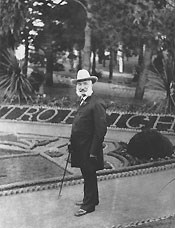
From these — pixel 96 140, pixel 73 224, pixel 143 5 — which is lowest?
pixel 73 224

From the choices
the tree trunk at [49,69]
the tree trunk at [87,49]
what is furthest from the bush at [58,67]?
the tree trunk at [87,49]

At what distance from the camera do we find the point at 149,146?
656cm

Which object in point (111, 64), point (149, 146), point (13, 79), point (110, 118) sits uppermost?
point (111, 64)

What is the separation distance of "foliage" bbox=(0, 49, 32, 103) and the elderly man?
5541 mm

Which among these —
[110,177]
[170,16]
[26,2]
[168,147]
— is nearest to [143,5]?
[170,16]

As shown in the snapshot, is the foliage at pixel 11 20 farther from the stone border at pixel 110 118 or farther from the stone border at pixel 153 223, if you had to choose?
the stone border at pixel 153 223

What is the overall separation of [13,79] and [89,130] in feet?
19.8

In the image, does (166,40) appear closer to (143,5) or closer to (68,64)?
(143,5)

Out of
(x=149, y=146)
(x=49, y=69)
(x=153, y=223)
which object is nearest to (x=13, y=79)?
(x=49, y=69)

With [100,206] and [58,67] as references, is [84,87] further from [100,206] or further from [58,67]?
[58,67]

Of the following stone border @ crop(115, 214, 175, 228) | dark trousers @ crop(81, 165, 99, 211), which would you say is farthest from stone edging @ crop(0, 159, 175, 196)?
stone border @ crop(115, 214, 175, 228)

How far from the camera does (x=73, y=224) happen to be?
427 cm

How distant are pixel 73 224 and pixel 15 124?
464cm

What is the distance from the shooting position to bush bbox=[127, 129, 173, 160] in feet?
21.4
